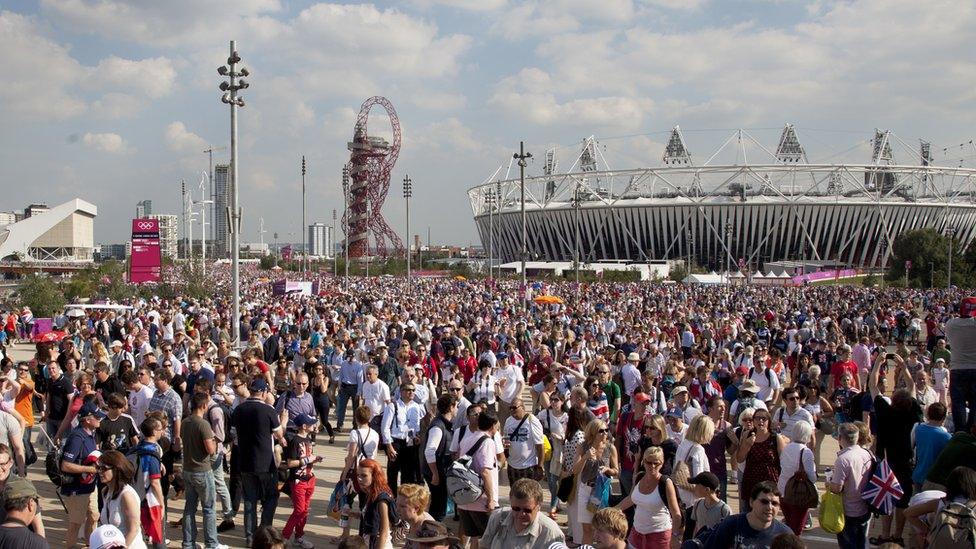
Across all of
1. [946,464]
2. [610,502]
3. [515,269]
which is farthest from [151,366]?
[515,269]

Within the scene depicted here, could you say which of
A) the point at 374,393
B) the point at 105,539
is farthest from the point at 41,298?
the point at 105,539

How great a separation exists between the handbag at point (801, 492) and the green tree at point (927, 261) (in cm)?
5566

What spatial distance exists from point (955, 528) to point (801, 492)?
1.48 metres

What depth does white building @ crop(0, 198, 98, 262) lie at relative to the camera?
10038 centimetres

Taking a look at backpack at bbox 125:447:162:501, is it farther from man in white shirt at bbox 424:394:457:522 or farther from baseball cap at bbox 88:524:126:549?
man in white shirt at bbox 424:394:457:522

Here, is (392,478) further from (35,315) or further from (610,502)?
(35,315)

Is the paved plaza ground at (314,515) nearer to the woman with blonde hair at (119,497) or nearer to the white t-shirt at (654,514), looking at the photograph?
the woman with blonde hair at (119,497)

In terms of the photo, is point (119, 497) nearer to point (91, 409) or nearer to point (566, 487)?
point (91, 409)

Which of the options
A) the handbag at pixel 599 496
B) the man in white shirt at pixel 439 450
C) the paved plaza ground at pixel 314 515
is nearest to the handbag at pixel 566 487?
the handbag at pixel 599 496

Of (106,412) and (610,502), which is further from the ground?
(106,412)

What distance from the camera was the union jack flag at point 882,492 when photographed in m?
6.01

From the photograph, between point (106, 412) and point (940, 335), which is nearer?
point (106, 412)

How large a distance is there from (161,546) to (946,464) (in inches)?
242

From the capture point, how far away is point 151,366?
10828 mm
